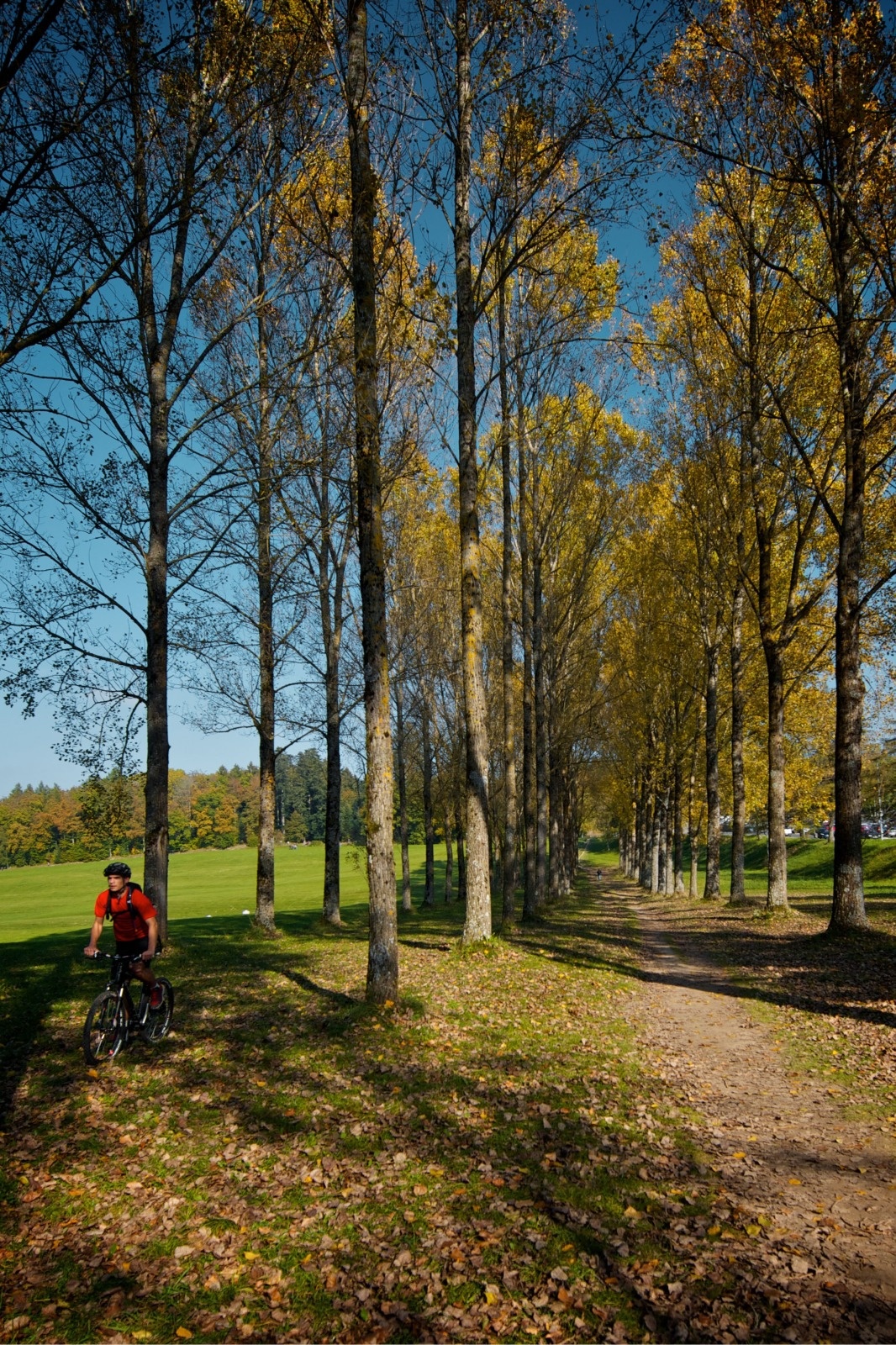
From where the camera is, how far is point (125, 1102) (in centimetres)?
625

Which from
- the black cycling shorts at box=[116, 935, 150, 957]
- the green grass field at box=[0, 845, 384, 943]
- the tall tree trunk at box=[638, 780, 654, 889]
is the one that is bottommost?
the green grass field at box=[0, 845, 384, 943]

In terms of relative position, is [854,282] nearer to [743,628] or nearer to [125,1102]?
[743,628]

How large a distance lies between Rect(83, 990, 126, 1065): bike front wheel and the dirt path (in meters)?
5.36

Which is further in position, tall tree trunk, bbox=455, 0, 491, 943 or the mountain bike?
tall tree trunk, bbox=455, 0, 491, 943

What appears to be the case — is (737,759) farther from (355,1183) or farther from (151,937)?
(355,1183)

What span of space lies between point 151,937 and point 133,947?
0.66 feet

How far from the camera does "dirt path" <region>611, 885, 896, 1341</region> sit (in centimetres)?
392

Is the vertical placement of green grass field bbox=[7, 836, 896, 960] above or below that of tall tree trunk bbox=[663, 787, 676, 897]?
below

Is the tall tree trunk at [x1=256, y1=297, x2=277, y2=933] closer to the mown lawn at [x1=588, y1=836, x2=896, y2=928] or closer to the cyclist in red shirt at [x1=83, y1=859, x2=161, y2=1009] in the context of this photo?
the cyclist in red shirt at [x1=83, y1=859, x2=161, y2=1009]

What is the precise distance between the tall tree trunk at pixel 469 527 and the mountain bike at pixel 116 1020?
19.8 feet

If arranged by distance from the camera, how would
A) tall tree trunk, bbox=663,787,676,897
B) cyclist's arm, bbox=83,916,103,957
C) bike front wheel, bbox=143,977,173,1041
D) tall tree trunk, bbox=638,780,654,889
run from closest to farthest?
cyclist's arm, bbox=83,916,103,957, bike front wheel, bbox=143,977,173,1041, tall tree trunk, bbox=663,787,676,897, tall tree trunk, bbox=638,780,654,889

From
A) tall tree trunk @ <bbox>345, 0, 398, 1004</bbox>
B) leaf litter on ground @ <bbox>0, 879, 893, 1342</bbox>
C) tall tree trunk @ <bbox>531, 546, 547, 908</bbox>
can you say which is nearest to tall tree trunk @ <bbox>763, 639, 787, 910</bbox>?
tall tree trunk @ <bbox>531, 546, 547, 908</bbox>

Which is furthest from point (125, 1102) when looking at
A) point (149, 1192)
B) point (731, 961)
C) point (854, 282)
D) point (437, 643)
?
point (437, 643)

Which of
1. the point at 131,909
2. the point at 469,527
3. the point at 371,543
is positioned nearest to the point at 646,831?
the point at 469,527
